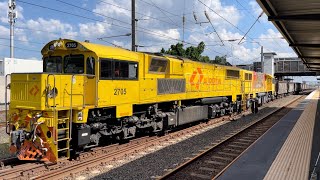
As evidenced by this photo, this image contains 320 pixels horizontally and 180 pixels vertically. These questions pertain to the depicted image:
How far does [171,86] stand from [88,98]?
565cm

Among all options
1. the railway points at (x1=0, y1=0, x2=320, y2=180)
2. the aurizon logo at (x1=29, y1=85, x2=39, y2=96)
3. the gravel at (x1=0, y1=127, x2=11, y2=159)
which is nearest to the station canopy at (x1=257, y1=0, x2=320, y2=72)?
the railway points at (x1=0, y1=0, x2=320, y2=180)

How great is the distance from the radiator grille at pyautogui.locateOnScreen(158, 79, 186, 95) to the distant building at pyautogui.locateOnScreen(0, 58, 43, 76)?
28430mm

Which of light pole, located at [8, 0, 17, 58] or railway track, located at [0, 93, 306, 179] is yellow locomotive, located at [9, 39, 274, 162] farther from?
light pole, located at [8, 0, 17, 58]

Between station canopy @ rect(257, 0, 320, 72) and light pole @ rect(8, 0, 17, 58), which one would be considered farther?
light pole @ rect(8, 0, 17, 58)

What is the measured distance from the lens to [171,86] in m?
15.4

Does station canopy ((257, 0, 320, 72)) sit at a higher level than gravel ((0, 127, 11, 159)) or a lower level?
higher

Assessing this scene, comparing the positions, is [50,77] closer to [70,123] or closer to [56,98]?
[56,98]

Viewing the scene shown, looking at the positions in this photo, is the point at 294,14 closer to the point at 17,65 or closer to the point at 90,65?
the point at 90,65

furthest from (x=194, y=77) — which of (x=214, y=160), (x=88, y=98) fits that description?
(x=88, y=98)

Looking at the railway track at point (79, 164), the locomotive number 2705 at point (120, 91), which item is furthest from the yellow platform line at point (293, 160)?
the locomotive number 2705 at point (120, 91)

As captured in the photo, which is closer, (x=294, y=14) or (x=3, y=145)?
(x=294, y=14)

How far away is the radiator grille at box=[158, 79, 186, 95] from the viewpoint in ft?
47.5

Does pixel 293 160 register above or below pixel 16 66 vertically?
below

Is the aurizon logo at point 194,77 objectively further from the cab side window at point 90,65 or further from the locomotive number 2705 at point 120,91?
the cab side window at point 90,65
